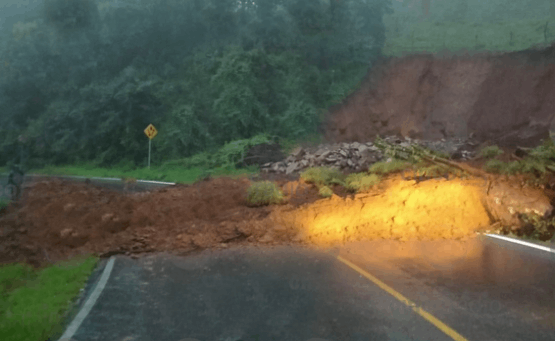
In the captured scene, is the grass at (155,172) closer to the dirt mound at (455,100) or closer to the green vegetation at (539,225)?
the dirt mound at (455,100)

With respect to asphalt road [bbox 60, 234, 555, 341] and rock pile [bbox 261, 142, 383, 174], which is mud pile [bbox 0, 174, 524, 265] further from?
rock pile [bbox 261, 142, 383, 174]

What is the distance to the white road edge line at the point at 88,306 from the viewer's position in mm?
6480

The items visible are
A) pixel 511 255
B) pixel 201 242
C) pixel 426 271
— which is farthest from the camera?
pixel 201 242

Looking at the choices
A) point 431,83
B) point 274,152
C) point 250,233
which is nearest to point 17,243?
→ point 250,233

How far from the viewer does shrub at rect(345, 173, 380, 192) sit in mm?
16688

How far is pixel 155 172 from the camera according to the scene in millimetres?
32031

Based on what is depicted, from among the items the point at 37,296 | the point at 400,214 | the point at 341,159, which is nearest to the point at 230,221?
the point at 400,214

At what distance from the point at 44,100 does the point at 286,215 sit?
121 feet

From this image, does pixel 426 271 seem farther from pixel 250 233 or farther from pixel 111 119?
pixel 111 119

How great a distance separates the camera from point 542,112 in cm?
2803

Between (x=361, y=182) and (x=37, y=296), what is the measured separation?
36.4 feet

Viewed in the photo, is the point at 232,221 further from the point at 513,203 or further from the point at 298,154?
the point at 298,154

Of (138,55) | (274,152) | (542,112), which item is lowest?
(274,152)

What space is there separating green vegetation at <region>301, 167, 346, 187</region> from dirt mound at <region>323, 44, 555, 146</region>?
38.4 ft
